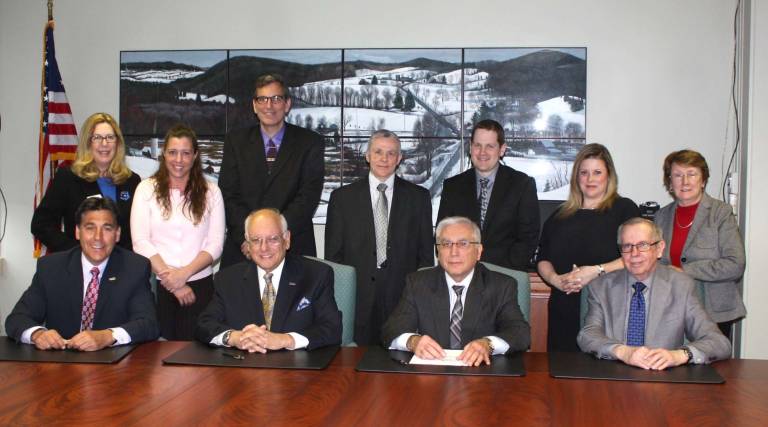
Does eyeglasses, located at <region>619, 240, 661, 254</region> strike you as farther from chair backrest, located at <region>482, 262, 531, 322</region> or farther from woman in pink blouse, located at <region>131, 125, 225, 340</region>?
woman in pink blouse, located at <region>131, 125, 225, 340</region>

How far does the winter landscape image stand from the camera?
213 inches

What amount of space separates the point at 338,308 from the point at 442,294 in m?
0.52

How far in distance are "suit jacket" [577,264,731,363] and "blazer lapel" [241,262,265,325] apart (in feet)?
4.28

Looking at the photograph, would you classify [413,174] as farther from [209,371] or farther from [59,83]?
[209,371]

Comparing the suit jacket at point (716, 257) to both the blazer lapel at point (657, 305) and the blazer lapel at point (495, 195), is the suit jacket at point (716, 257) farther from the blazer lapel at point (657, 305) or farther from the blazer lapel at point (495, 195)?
the blazer lapel at point (495, 195)

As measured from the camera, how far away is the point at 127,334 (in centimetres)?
295

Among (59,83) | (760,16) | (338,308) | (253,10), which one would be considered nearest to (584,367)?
(338,308)

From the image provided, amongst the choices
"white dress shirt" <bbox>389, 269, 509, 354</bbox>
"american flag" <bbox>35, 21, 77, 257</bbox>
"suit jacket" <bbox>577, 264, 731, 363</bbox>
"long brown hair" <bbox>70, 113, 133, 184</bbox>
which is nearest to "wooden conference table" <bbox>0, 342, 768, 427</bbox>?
"white dress shirt" <bbox>389, 269, 509, 354</bbox>

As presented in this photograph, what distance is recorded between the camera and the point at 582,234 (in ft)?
12.5

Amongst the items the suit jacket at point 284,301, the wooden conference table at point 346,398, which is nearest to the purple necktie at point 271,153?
the suit jacket at point 284,301

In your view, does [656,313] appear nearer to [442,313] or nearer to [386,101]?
[442,313]

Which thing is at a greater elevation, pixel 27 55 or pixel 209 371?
pixel 27 55

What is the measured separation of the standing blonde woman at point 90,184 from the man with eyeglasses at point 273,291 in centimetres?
107

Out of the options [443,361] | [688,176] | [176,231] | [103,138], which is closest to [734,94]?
[688,176]
